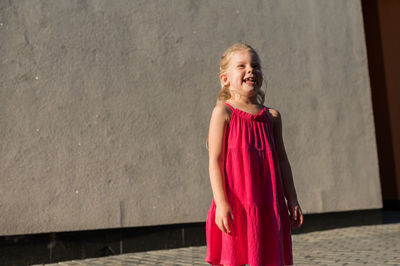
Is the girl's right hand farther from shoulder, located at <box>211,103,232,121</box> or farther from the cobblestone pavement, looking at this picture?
the cobblestone pavement

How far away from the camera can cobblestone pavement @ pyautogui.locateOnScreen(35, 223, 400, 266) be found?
446cm

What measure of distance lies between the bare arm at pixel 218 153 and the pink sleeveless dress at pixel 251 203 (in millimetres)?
43

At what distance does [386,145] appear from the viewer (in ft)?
29.8

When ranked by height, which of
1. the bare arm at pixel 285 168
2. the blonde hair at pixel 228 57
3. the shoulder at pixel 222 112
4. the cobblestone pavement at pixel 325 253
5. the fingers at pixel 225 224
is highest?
the blonde hair at pixel 228 57

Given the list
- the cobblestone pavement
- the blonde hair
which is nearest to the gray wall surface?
the cobblestone pavement

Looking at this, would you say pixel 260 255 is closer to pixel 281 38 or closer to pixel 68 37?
pixel 68 37

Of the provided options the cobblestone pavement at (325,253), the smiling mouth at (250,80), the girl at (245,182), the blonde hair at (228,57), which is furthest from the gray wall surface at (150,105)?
the smiling mouth at (250,80)

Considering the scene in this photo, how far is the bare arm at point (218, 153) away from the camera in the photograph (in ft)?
7.16

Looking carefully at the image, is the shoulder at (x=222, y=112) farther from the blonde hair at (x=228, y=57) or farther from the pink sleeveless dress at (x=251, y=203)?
the blonde hair at (x=228, y=57)

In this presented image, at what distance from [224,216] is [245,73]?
0.70m

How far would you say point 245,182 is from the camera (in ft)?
7.30

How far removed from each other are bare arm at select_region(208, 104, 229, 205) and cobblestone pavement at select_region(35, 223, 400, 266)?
2.47 m

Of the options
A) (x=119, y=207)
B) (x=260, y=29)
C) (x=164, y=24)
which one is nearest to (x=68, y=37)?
(x=164, y=24)

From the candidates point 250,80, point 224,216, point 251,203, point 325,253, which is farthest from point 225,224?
point 325,253
